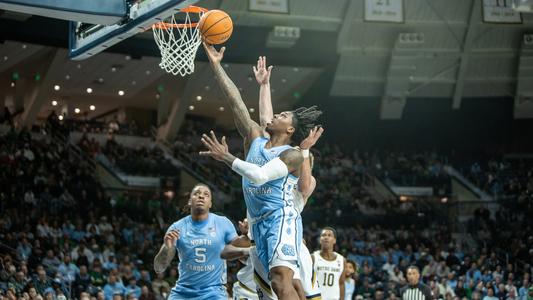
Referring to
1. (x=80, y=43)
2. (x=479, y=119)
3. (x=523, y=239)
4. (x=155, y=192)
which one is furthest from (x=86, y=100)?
(x=80, y=43)

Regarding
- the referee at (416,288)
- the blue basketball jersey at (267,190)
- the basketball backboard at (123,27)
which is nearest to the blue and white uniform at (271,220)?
the blue basketball jersey at (267,190)

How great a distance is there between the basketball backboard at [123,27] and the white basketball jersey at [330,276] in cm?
441

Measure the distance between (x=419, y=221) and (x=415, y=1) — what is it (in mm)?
8399

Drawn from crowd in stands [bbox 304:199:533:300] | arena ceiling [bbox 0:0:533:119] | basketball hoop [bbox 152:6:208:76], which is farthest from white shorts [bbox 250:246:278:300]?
arena ceiling [bbox 0:0:533:119]

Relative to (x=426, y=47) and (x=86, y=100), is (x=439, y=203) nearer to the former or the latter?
(x=426, y=47)

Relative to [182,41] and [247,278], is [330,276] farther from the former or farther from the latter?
[182,41]

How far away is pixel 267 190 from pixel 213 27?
222 cm

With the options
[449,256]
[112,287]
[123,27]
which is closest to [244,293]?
[123,27]

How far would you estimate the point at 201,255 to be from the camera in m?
9.41

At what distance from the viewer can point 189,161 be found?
35469 millimetres

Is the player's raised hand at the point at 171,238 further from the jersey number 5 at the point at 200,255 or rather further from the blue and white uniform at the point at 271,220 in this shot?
the blue and white uniform at the point at 271,220

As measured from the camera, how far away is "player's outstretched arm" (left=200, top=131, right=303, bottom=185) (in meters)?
7.93

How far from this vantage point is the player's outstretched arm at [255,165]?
312 inches

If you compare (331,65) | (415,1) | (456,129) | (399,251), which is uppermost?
(415,1)
